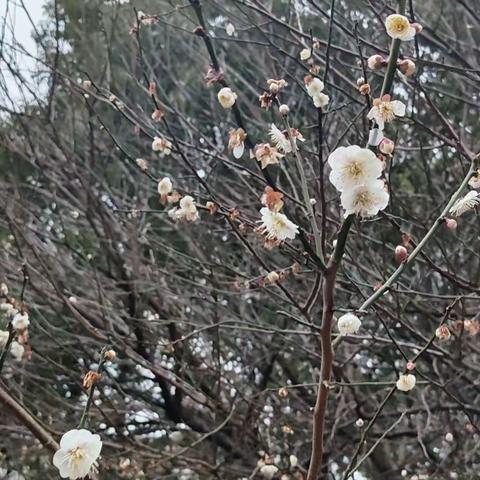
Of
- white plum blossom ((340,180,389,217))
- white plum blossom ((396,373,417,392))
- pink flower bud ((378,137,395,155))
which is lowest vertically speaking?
white plum blossom ((396,373,417,392))

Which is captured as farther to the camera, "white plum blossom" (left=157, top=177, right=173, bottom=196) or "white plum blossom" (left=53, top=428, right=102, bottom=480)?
"white plum blossom" (left=157, top=177, right=173, bottom=196)

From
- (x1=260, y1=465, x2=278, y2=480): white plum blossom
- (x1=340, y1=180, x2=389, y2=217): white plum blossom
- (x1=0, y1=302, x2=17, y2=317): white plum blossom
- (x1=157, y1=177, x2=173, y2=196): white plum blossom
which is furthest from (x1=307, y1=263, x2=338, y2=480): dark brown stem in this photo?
(x1=260, y1=465, x2=278, y2=480): white plum blossom

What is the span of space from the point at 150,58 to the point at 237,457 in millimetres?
3147

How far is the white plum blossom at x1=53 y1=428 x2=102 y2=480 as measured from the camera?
1087mm

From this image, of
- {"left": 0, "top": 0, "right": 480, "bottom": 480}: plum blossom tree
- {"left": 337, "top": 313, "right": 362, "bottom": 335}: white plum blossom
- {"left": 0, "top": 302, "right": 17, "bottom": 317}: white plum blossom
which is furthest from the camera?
{"left": 0, "top": 0, "right": 480, "bottom": 480}: plum blossom tree

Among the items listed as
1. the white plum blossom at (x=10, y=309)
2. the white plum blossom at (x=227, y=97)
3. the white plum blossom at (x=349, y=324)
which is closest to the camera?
the white plum blossom at (x=349, y=324)

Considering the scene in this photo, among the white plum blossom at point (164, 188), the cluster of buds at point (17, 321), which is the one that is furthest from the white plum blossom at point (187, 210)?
the cluster of buds at point (17, 321)

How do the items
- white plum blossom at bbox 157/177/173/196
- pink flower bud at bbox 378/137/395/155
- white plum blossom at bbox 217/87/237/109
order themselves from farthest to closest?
white plum blossom at bbox 157/177/173/196 < white plum blossom at bbox 217/87/237/109 < pink flower bud at bbox 378/137/395/155

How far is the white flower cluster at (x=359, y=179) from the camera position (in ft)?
3.69

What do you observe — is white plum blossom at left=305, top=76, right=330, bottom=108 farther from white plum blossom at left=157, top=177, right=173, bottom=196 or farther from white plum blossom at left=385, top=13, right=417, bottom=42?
white plum blossom at left=157, top=177, right=173, bottom=196

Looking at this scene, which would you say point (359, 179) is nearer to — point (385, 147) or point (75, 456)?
point (385, 147)

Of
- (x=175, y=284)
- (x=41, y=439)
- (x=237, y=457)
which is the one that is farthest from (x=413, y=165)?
(x=41, y=439)

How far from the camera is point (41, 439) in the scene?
1.10 m

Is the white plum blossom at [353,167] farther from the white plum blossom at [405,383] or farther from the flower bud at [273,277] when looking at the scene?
the flower bud at [273,277]
